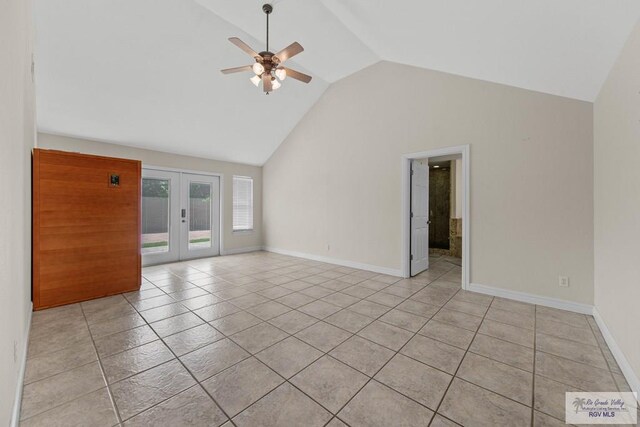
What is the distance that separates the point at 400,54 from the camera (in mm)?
3732

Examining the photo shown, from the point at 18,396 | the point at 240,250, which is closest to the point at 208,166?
the point at 240,250

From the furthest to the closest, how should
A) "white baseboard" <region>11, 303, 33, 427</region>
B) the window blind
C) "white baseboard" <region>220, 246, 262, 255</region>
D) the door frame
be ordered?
the window blind < "white baseboard" <region>220, 246, 262, 255</region> < the door frame < "white baseboard" <region>11, 303, 33, 427</region>

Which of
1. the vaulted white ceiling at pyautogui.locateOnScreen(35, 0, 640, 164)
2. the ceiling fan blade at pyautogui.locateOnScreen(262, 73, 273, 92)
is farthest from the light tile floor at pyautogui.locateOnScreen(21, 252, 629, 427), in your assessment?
the ceiling fan blade at pyautogui.locateOnScreen(262, 73, 273, 92)

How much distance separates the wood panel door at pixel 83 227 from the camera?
9.57 ft

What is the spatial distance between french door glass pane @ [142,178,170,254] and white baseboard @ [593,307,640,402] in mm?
6673

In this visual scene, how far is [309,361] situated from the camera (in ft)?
6.50

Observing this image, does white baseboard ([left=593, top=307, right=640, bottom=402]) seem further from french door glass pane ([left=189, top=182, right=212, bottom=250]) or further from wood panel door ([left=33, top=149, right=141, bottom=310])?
french door glass pane ([left=189, top=182, right=212, bottom=250])

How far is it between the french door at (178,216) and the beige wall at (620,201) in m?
6.62

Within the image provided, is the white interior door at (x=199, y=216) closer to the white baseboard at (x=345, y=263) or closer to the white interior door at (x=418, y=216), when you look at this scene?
the white baseboard at (x=345, y=263)

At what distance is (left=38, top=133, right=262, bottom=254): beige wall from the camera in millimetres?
4457

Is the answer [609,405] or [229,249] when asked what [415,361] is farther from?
[229,249]

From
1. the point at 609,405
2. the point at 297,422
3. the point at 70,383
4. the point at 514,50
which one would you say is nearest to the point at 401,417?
the point at 297,422

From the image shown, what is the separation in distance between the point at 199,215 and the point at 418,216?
4.93m

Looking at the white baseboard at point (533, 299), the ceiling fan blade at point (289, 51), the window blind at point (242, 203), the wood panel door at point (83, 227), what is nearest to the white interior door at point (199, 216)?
the window blind at point (242, 203)
